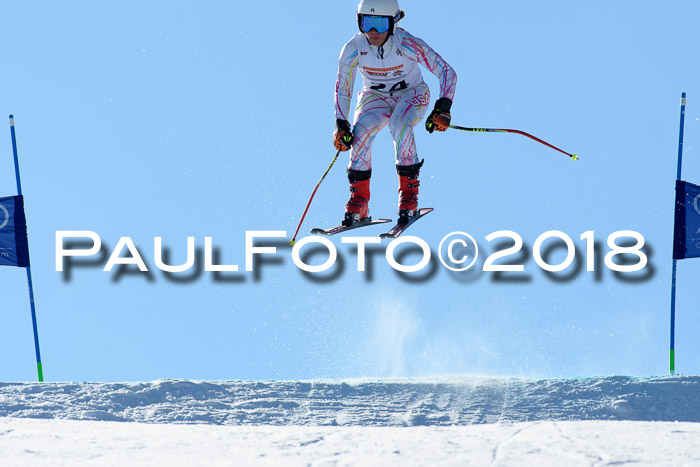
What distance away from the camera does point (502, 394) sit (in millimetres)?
13562

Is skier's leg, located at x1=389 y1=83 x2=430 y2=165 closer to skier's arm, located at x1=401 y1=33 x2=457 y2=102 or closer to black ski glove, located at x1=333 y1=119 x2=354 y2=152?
skier's arm, located at x1=401 y1=33 x2=457 y2=102

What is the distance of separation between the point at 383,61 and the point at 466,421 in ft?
14.2

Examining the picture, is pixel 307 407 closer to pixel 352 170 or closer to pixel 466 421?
pixel 466 421

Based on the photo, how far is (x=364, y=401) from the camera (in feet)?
44.0

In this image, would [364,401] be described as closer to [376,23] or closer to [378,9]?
[376,23]

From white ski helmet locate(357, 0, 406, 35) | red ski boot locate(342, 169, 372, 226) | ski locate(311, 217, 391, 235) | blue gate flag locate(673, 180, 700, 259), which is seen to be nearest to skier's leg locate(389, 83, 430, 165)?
red ski boot locate(342, 169, 372, 226)

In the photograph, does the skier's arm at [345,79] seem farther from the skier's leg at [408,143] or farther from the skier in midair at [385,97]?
the skier's leg at [408,143]

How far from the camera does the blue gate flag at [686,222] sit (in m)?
13.9

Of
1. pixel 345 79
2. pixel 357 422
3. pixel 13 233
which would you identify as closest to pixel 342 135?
pixel 345 79

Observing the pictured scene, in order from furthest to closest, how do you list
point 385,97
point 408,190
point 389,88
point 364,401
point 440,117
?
point 364,401 < point 408,190 < point 385,97 < point 389,88 < point 440,117

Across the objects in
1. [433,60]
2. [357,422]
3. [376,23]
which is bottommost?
[357,422]

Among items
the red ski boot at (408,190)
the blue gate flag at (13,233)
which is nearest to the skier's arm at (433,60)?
the red ski boot at (408,190)

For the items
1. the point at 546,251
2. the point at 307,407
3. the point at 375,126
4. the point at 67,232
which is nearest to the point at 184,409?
the point at 307,407

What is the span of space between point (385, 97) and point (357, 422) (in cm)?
378
